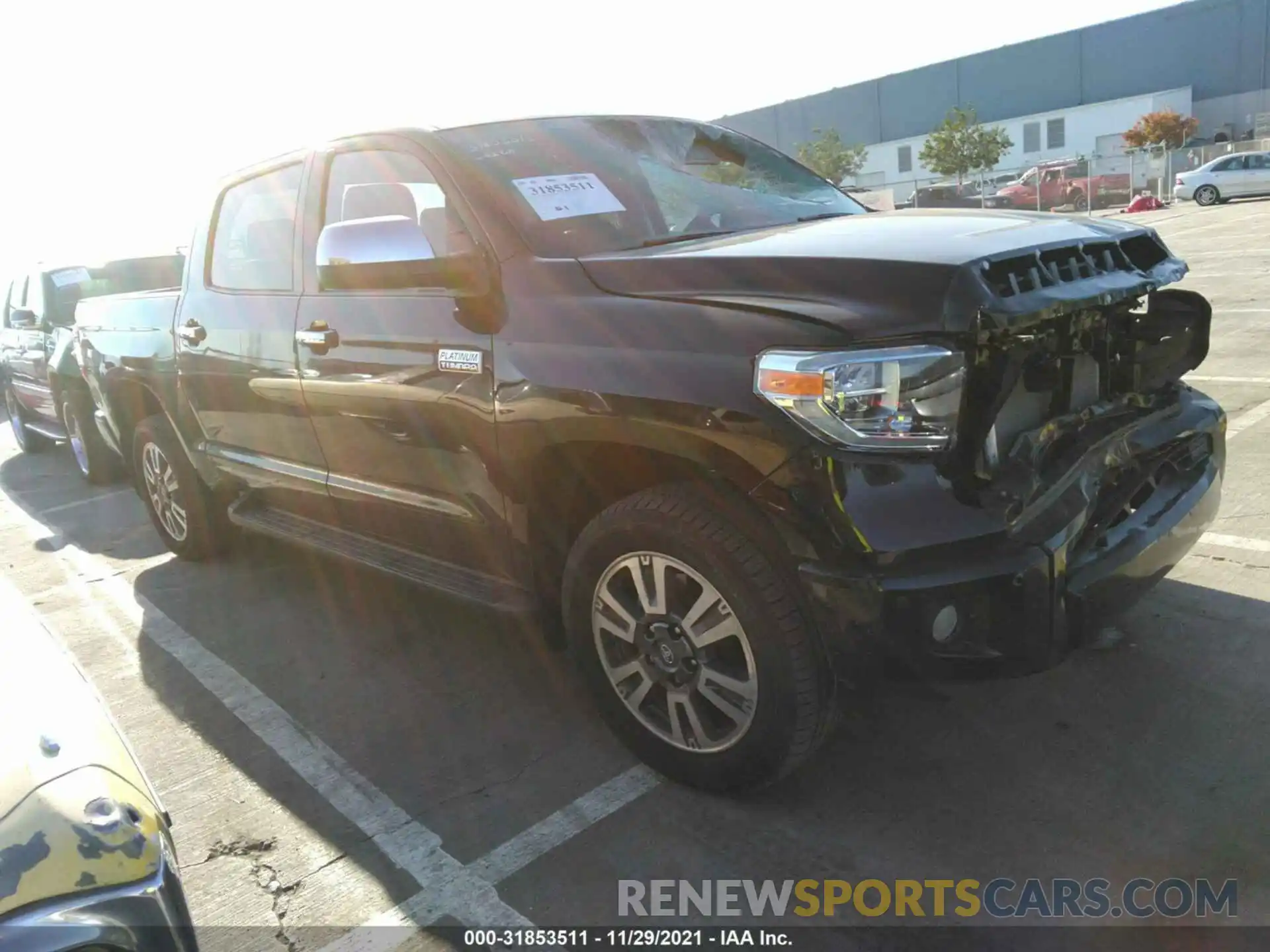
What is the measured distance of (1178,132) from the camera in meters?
45.6

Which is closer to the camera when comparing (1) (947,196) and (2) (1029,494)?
(2) (1029,494)

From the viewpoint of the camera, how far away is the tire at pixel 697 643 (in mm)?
2389

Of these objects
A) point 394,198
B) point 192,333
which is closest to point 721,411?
point 394,198

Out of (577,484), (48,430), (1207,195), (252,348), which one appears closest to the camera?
(577,484)

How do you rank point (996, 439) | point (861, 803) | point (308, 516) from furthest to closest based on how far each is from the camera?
point (308, 516) < point (861, 803) < point (996, 439)

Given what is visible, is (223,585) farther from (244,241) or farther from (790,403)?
(790,403)

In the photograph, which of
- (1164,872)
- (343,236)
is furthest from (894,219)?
(1164,872)

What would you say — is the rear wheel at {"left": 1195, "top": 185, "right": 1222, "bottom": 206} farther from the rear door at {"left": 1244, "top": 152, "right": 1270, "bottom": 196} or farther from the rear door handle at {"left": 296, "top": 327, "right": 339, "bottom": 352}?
the rear door handle at {"left": 296, "top": 327, "right": 339, "bottom": 352}

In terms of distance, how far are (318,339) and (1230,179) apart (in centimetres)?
3041

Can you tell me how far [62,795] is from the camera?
1543 millimetres

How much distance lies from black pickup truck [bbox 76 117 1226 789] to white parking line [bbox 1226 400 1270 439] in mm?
2768

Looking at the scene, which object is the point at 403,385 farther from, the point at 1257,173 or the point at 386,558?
the point at 1257,173

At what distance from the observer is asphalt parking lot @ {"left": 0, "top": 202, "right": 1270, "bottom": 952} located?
246cm

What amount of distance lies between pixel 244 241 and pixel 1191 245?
15.8 meters
